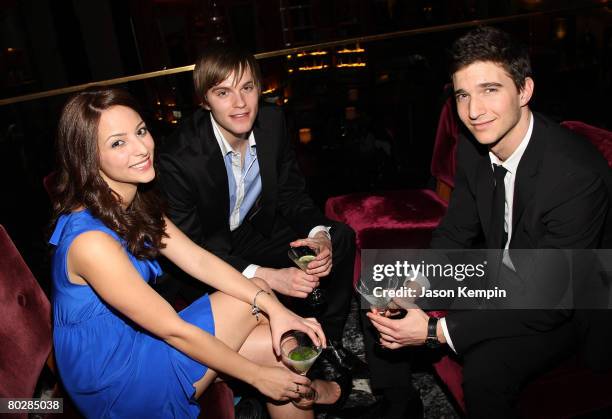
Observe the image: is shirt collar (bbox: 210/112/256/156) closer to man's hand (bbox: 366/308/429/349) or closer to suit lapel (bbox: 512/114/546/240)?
man's hand (bbox: 366/308/429/349)

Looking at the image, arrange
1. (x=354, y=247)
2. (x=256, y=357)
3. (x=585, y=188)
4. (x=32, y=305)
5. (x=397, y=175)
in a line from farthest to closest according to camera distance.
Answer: (x=397, y=175)
(x=354, y=247)
(x=256, y=357)
(x=32, y=305)
(x=585, y=188)

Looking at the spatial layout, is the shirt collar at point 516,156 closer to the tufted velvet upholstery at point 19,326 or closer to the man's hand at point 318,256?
the man's hand at point 318,256

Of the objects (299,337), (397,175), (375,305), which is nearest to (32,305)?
(299,337)

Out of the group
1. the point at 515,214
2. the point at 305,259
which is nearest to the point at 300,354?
the point at 305,259

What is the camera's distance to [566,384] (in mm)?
1518

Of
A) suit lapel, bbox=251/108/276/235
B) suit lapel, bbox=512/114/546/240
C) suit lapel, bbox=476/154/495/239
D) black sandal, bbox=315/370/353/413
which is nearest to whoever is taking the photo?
suit lapel, bbox=512/114/546/240

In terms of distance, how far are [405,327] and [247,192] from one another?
1.18 m

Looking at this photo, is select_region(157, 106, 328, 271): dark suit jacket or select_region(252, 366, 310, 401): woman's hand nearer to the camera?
select_region(252, 366, 310, 401): woman's hand

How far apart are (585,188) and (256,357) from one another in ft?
4.14

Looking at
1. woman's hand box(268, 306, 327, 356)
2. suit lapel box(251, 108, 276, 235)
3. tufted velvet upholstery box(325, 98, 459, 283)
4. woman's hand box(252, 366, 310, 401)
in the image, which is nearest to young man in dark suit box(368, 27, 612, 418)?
woman's hand box(268, 306, 327, 356)

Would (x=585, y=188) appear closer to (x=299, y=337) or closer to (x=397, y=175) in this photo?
(x=299, y=337)

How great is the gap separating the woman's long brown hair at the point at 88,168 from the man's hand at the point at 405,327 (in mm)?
871

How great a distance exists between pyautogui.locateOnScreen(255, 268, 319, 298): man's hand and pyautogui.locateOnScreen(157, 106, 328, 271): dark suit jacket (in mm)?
120

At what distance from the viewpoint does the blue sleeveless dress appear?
5.10ft
